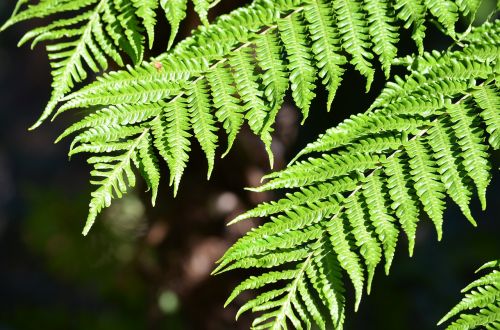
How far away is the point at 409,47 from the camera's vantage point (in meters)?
2.24

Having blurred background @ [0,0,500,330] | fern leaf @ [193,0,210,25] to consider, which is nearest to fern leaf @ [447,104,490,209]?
fern leaf @ [193,0,210,25]

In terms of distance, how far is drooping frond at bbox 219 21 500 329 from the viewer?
1.15m

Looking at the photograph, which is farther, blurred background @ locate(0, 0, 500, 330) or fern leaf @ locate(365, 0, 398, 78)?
blurred background @ locate(0, 0, 500, 330)

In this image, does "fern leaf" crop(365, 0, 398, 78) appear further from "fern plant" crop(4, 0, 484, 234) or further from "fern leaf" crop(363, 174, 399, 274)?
"fern leaf" crop(363, 174, 399, 274)

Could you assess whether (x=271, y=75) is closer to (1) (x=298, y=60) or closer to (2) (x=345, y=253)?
(1) (x=298, y=60)

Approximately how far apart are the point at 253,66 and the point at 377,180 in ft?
1.06

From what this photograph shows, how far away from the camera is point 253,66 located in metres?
1.22

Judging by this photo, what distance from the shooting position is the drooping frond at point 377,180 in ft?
3.76

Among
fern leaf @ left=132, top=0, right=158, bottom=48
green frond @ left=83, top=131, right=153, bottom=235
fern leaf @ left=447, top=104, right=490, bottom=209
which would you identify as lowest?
fern leaf @ left=447, top=104, right=490, bottom=209

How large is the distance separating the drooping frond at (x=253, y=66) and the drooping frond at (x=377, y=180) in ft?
0.28

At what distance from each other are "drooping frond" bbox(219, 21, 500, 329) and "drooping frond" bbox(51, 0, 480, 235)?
3.3 inches

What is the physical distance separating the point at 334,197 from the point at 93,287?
2709 mm

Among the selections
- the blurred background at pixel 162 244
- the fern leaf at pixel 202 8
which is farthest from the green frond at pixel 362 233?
the blurred background at pixel 162 244

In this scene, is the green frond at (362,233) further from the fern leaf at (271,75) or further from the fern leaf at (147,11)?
the fern leaf at (147,11)
